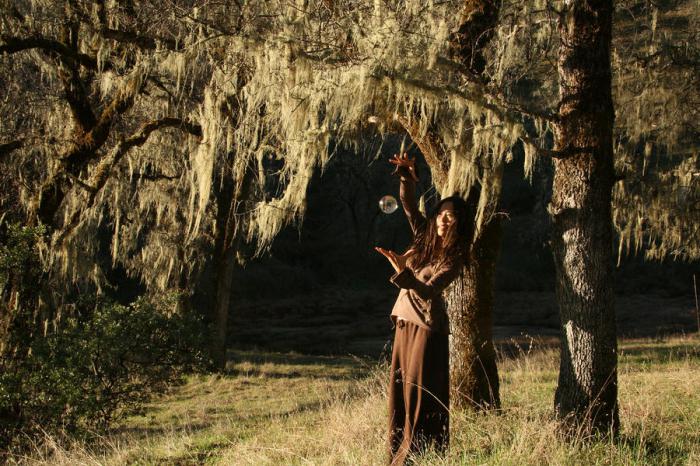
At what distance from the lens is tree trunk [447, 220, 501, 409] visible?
5453mm

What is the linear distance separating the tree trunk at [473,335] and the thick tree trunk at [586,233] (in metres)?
0.85

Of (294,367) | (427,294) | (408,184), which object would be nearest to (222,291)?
(294,367)

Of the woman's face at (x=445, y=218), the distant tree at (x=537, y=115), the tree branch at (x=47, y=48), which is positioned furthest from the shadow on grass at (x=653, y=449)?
the tree branch at (x=47, y=48)

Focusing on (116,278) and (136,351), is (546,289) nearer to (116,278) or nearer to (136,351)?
(116,278)

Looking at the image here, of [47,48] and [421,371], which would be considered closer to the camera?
[421,371]

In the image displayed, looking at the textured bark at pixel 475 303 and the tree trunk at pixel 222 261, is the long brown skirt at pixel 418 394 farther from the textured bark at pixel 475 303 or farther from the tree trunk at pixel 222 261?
the tree trunk at pixel 222 261

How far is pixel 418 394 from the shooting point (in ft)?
13.0

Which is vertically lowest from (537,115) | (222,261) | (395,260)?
(222,261)

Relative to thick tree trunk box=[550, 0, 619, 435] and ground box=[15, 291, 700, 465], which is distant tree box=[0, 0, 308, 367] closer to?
ground box=[15, 291, 700, 465]

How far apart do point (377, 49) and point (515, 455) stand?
8.87 ft

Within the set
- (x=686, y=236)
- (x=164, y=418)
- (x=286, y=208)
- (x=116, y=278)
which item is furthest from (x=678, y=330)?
(x=116, y=278)

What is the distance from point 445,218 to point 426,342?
76cm

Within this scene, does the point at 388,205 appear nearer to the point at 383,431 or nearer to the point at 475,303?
the point at 475,303

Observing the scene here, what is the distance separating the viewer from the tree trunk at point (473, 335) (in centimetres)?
545
